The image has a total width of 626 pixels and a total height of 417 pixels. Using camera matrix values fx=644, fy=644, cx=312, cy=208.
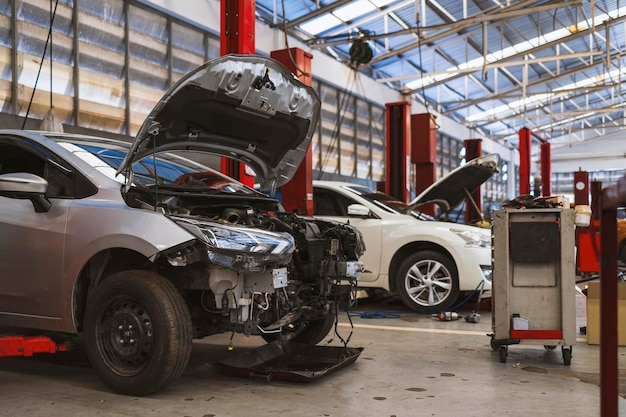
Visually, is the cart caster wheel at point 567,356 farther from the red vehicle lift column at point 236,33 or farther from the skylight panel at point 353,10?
the skylight panel at point 353,10

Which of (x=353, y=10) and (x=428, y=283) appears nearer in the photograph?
(x=428, y=283)

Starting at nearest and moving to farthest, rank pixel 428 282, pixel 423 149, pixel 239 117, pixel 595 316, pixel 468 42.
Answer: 1. pixel 239 117
2. pixel 595 316
3. pixel 428 282
4. pixel 423 149
5. pixel 468 42

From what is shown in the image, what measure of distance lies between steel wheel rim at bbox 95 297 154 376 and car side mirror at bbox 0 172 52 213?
77 cm

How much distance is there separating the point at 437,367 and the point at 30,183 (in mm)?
2828

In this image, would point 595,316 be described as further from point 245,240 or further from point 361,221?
point 245,240

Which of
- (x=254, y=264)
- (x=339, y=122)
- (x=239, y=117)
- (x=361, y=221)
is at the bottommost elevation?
(x=254, y=264)

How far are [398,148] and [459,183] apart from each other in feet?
14.3

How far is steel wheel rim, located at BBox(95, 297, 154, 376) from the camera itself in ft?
11.6

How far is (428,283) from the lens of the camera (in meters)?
7.02

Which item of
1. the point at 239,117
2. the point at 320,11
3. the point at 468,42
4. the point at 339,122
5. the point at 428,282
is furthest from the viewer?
A: the point at 468,42

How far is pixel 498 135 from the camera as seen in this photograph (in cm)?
3192

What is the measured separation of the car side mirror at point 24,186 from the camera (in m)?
3.53

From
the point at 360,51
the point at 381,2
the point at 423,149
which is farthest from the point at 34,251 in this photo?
the point at 381,2

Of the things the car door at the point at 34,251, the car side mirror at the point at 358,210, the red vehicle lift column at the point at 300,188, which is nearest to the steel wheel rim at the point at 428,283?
the car side mirror at the point at 358,210
